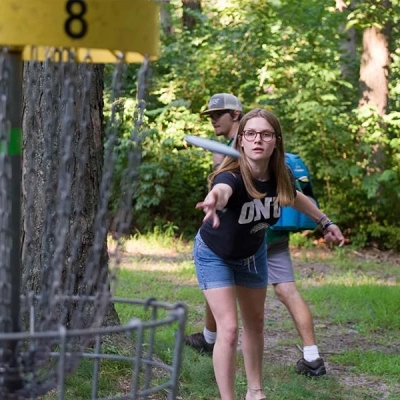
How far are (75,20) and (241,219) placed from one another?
94.7 inches

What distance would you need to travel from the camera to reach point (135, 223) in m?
12.8

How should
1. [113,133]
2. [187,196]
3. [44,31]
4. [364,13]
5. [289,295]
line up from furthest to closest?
[187,196]
[364,13]
[289,295]
[113,133]
[44,31]

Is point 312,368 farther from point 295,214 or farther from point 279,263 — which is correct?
point 295,214

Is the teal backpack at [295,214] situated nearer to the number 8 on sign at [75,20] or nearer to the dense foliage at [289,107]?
the number 8 on sign at [75,20]

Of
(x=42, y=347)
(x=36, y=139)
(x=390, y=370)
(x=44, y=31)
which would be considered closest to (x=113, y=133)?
(x=44, y=31)

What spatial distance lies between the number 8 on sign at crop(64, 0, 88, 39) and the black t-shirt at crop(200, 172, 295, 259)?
7.37 feet

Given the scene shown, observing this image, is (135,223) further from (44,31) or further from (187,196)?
(44,31)

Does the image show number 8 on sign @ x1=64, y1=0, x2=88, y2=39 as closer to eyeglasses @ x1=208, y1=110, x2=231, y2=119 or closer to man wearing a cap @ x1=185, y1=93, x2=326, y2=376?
man wearing a cap @ x1=185, y1=93, x2=326, y2=376

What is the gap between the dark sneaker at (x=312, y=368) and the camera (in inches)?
218

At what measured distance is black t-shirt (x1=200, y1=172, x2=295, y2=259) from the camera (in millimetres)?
4180

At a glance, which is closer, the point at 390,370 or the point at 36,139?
the point at 36,139

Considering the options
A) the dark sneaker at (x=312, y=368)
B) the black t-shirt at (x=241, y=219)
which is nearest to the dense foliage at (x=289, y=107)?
the dark sneaker at (x=312, y=368)

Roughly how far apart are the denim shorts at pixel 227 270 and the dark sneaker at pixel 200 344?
147 cm

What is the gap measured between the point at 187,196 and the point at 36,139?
26.4ft
